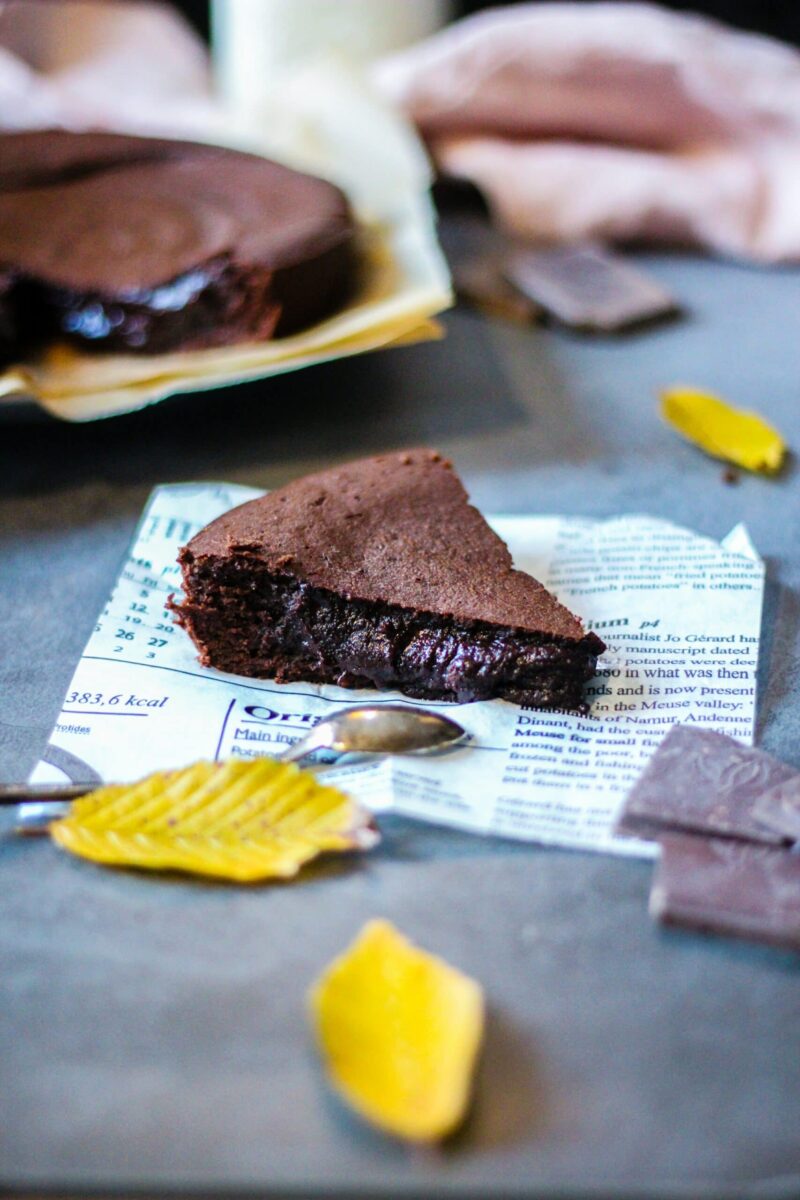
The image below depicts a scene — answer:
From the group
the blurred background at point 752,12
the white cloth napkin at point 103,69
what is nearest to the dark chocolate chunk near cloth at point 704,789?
the white cloth napkin at point 103,69

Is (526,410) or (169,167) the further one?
(169,167)

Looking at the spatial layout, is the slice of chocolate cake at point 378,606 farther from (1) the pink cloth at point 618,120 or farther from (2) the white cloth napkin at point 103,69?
(2) the white cloth napkin at point 103,69

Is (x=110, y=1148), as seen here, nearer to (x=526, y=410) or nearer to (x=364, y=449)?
(x=364, y=449)

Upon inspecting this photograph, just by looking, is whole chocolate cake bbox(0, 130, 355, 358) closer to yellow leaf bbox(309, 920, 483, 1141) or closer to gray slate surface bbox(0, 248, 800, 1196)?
gray slate surface bbox(0, 248, 800, 1196)

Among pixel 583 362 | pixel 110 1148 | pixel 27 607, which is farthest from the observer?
pixel 583 362

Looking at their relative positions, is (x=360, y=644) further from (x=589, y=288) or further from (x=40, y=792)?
(x=589, y=288)

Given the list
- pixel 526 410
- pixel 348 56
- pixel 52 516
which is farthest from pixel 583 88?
pixel 52 516

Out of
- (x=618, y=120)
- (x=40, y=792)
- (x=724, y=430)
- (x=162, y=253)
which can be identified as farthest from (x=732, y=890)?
(x=618, y=120)
